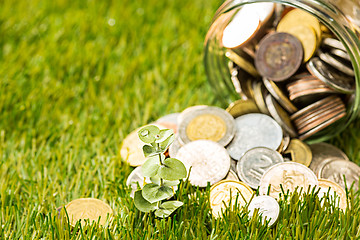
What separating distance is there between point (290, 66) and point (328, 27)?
272mm

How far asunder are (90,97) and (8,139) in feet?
1.50

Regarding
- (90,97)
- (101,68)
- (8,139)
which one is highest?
(101,68)

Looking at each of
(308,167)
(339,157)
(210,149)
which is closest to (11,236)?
(210,149)

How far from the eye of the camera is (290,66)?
1.89 metres

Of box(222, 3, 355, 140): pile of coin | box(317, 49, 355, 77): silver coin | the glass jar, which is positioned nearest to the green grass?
the glass jar

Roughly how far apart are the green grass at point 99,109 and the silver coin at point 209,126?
285 mm

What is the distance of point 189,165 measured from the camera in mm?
1728

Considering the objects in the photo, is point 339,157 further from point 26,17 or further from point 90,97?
point 26,17

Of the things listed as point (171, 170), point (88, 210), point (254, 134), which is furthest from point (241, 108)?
point (88, 210)

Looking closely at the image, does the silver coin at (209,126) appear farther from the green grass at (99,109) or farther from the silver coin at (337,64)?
the silver coin at (337,64)

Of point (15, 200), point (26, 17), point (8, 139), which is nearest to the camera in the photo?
point (15, 200)

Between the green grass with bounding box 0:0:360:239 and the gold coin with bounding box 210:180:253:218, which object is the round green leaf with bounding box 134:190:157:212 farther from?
the gold coin with bounding box 210:180:253:218

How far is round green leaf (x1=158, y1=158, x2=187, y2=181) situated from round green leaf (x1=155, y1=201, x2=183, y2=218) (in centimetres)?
11

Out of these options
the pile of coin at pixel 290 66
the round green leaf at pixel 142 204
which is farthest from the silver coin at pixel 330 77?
the round green leaf at pixel 142 204
